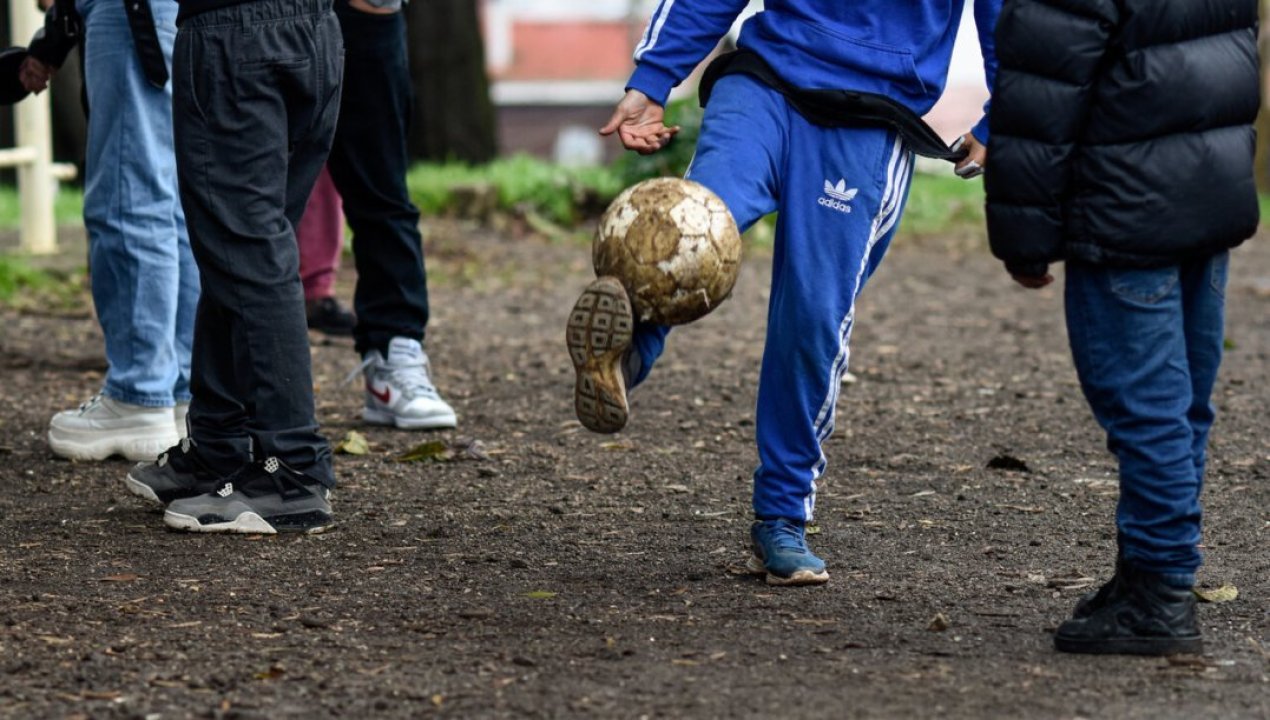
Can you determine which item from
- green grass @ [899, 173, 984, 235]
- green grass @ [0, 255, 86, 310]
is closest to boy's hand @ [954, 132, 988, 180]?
green grass @ [0, 255, 86, 310]

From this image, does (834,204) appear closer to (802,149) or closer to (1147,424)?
(802,149)

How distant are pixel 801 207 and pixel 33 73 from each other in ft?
8.95

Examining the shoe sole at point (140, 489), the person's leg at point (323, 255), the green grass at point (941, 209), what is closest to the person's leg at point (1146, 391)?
the shoe sole at point (140, 489)

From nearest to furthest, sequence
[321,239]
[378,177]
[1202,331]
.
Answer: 1. [1202,331]
2. [378,177]
3. [321,239]

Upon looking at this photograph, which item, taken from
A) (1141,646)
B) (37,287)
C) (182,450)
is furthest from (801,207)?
(37,287)

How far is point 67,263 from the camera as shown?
31.6 ft

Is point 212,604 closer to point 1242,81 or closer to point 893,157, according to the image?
point 893,157

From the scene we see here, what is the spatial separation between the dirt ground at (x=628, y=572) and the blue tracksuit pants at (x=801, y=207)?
0.48 meters

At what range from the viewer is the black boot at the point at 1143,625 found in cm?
351

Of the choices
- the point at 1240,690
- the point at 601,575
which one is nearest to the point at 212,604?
the point at 601,575

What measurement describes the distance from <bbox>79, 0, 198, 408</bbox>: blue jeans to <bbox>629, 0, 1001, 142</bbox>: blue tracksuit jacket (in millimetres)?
1746

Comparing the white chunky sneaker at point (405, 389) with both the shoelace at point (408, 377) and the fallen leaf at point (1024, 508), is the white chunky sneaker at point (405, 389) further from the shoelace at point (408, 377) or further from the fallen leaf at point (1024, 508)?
the fallen leaf at point (1024, 508)

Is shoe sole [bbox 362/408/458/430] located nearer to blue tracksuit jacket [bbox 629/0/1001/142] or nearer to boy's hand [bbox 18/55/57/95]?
boy's hand [bbox 18/55/57/95]

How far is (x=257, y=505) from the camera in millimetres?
4566
